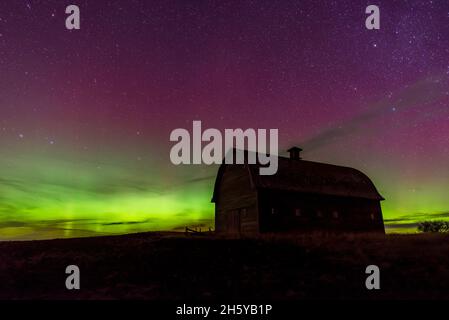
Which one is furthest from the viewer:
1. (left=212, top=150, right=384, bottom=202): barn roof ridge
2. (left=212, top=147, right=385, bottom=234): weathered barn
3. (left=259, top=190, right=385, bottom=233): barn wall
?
(left=212, top=150, right=384, bottom=202): barn roof ridge

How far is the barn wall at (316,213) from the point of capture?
25.1 m

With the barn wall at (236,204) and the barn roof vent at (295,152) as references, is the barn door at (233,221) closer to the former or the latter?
the barn wall at (236,204)

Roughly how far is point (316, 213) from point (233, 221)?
6.31 meters

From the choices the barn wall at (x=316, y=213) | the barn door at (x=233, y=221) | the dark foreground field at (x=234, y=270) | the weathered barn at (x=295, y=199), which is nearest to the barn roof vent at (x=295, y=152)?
the weathered barn at (x=295, y=199)

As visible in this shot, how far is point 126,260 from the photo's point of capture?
53.2 ft

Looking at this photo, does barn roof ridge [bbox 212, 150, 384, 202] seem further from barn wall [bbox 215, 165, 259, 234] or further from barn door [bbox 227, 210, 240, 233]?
barn door [bbox 227, 210, 240, 233]

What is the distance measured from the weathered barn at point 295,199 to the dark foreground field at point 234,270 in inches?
221

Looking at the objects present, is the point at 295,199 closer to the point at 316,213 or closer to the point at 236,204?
the point at 316,213

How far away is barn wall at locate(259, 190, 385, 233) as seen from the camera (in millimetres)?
25062

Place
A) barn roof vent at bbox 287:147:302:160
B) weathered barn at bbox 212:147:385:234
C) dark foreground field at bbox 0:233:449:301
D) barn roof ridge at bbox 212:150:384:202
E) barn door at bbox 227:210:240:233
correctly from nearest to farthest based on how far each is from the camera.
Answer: dark foreground field at bbox 0:233:449:301 → weathered barn at bbox 212:147:385:234 → barn roof ridge at bbox 212:150:384:202 → barn door at bbox 227:210:240:233 → barn roof vent at bbox 287:147:302:160

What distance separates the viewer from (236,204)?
27125 mm

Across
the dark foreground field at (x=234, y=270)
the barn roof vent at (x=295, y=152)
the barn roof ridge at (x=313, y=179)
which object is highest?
the barn roof vent at (x=295, y=152)

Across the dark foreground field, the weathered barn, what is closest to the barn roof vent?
the weathered barn
